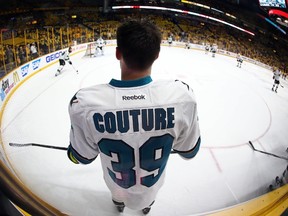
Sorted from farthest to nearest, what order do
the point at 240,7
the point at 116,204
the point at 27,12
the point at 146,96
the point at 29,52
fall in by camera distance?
the point at 29,52 < the point at 27,12 < the point at 116,204 < the point at 240,7 < the point at 146,96

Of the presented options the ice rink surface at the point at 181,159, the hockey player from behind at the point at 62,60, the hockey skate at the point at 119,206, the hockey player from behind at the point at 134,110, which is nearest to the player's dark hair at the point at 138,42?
the hockey player from behind at the point at 134,110

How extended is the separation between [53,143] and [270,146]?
1.10 meters

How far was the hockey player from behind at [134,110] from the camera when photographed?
310 millimetres

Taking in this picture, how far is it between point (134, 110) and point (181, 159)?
80 cm

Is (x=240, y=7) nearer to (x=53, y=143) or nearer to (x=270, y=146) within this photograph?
(x=270, y=146)

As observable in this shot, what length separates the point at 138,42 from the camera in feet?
0.98

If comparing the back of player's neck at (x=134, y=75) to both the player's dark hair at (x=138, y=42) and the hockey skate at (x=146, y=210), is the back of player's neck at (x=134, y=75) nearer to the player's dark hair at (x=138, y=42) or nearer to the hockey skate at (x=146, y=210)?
the player's dark hair at (x=138, y=42)

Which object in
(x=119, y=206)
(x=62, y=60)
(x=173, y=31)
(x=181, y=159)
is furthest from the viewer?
(x=62, y=60)

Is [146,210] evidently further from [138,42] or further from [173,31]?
[173,31]

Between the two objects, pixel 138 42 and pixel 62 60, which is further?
pixel 62 60

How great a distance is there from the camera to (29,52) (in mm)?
2240

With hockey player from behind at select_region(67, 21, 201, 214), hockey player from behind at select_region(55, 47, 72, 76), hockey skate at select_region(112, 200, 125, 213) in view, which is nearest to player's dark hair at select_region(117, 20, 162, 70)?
hockey player from behind at select_region(67, 21, 201, 214)

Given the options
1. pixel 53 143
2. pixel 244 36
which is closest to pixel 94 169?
pixel 53 143

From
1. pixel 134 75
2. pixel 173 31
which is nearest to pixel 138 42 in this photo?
pixel 134 75
